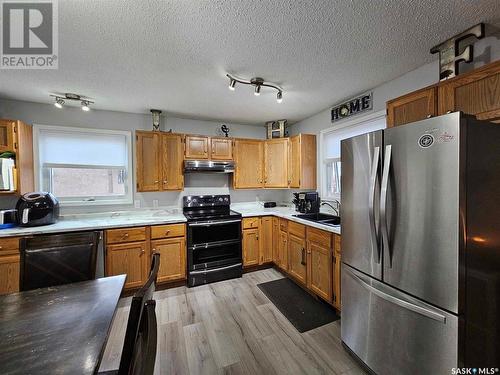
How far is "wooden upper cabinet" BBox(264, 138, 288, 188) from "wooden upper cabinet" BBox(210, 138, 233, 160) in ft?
2.17

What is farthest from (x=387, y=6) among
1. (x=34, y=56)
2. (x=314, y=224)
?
(x=34, y=56)

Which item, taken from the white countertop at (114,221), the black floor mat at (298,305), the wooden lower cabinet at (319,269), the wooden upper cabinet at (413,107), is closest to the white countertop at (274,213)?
the white countertop at (114,221)

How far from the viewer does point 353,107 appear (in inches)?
110

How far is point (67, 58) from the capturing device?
184 cm

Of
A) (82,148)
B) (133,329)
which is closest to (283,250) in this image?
(133,329)

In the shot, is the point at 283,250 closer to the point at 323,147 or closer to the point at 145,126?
the point at 323,147

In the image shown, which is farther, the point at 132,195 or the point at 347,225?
the point at 132,195

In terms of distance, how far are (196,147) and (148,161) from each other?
731 mm

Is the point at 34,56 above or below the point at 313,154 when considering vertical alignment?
above

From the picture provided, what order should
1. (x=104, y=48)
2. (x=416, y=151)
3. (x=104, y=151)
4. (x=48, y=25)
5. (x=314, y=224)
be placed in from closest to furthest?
(x=416, y=151), (x=48, y=25), (x=104, y=48), (x=314, y=224), (x=104, y=151)

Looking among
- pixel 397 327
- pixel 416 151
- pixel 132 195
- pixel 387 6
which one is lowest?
pixel 397 327

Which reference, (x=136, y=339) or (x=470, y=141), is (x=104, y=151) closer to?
(x=136, y=339)

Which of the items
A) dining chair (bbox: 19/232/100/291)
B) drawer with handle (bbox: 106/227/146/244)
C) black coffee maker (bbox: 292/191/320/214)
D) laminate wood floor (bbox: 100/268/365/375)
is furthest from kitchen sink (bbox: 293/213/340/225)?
dining chair (bbox: 19/232/100/291)

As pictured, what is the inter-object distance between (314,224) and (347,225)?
76cm
